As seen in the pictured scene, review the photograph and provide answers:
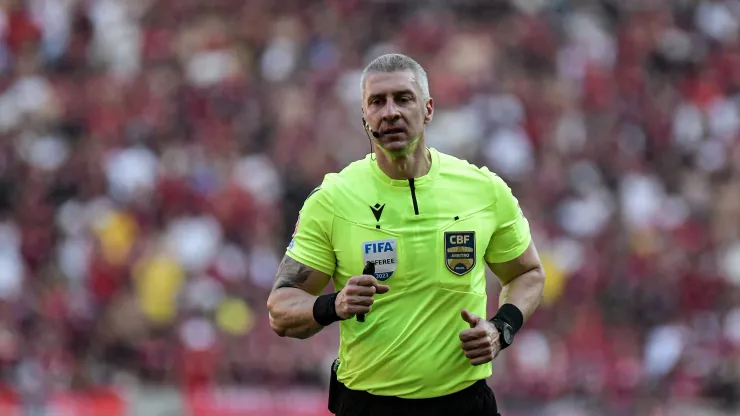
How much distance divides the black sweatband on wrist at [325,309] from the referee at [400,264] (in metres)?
0.07

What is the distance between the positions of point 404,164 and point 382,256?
43 cm

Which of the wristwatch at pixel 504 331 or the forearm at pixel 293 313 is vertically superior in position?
the forearm at pixel 293 313

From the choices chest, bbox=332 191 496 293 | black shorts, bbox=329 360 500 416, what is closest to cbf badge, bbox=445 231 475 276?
chest, bbox=332 191 496 293

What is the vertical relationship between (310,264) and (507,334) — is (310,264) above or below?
above

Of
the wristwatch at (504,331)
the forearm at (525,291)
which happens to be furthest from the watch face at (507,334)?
the forearm at (525,291)

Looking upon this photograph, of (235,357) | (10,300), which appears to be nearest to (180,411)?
(235,357)

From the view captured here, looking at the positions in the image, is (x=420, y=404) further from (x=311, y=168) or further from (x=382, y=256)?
(x=311, y=168)

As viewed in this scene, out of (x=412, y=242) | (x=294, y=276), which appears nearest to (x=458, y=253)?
(x=412, y=242)

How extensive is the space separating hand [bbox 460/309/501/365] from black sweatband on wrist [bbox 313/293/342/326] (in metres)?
0.52

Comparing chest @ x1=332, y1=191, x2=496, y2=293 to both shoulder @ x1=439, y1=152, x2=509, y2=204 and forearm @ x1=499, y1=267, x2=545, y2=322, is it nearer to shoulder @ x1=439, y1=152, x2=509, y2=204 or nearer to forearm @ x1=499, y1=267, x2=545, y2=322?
shoulder @ x1=439, y1=152, x2=509, y2=204

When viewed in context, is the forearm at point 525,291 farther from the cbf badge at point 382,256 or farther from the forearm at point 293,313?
the forearm at point 293,313

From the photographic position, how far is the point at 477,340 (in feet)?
18.1

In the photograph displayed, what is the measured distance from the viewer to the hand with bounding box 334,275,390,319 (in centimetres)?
536

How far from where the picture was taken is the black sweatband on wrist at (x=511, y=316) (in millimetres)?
5898
